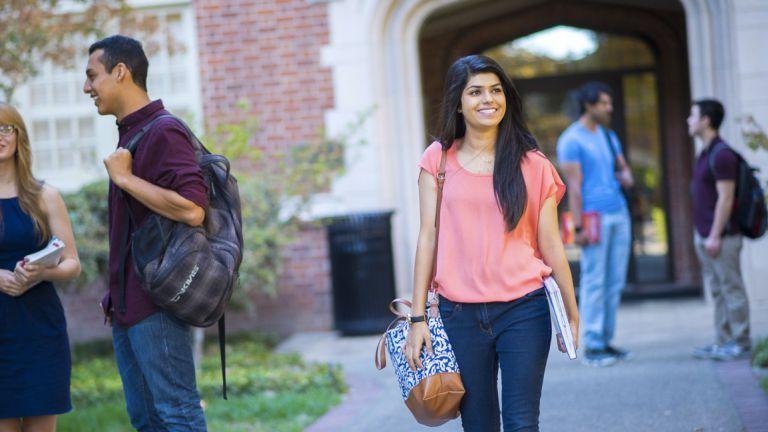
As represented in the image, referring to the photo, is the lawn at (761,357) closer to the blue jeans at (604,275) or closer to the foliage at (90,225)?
the blue jeans at (604,275)

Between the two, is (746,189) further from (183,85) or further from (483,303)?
(183,85)

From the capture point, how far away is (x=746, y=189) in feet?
24.0

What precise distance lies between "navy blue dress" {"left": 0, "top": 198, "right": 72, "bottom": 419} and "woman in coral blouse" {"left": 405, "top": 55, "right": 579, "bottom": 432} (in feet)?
5.59

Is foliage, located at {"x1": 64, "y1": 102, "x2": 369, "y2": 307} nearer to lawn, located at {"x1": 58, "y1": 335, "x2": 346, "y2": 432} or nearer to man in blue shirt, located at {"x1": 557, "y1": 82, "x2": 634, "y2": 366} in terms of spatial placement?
lawn, located at {"x1": 58, "y1": 335, "x2": 346, "y2": 432}

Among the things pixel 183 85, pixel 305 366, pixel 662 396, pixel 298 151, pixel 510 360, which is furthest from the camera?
pixel 183 85

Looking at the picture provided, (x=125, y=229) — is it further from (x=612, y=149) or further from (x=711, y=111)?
(x=711, y=111)

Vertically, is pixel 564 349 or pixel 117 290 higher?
pixel 117 290

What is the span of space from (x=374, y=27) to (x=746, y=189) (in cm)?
477

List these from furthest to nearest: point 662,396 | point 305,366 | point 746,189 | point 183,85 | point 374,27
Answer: point 183,85 → point 374,27 → point 305,366 → point 746,189 → point 662,396

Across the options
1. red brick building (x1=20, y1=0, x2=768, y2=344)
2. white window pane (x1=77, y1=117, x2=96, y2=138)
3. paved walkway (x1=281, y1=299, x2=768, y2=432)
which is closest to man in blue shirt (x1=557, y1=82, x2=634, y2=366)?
paved walkway (x1=281, y1=299, x2=768, y2=432)

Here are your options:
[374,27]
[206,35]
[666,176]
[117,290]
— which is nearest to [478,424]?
[117,290]

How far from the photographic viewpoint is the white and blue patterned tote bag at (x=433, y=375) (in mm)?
3713

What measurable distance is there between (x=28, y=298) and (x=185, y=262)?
3.97 feet

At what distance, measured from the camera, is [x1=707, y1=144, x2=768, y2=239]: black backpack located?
7285 mm
